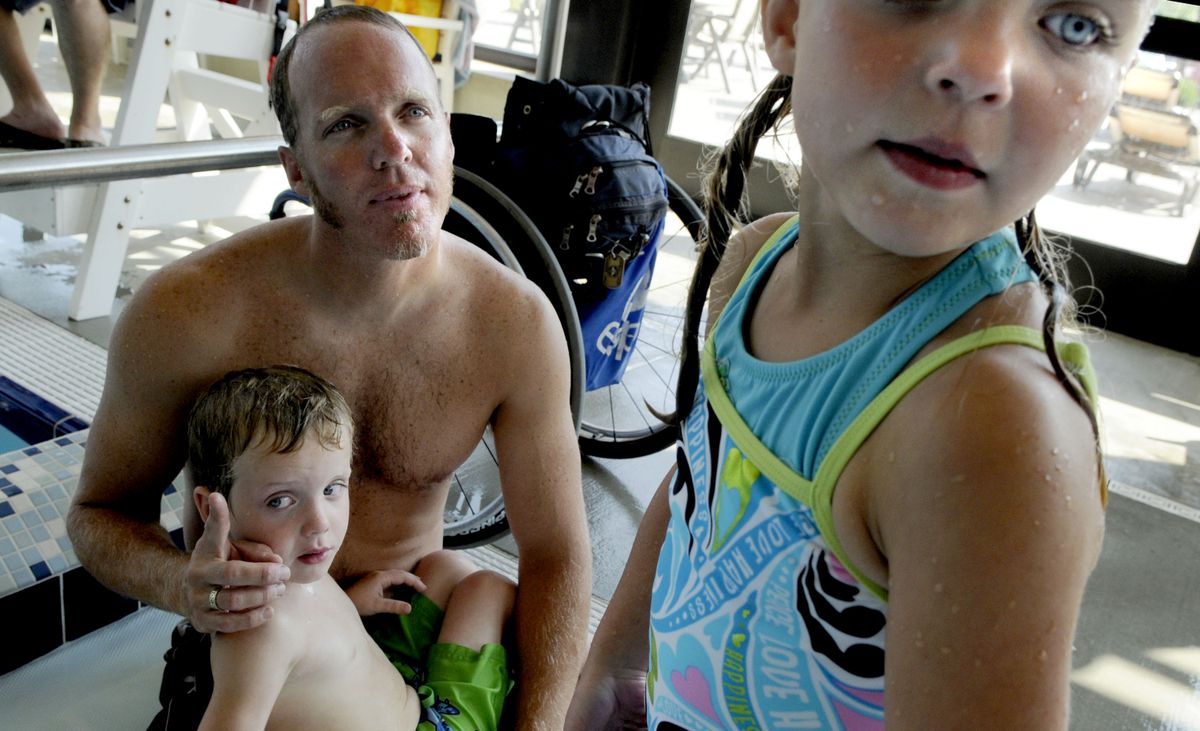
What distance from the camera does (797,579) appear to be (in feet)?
1.68

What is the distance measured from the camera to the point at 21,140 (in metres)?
2.71

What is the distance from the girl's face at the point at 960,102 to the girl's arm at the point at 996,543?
0.07 meters

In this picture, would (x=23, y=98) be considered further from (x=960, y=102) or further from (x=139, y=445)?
(x=960, y=102)

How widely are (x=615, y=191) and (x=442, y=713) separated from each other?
4.33 feet

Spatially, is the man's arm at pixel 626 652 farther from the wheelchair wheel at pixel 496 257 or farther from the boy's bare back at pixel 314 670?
the wheelchair wheel at pixel 496 257

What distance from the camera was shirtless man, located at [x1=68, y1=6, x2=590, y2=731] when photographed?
123 cm

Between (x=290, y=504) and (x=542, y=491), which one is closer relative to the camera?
(x=290, y=504)

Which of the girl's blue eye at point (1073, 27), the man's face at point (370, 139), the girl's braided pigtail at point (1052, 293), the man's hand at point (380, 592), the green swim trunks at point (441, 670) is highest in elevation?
the girl's blue eye at point (1073, 27)

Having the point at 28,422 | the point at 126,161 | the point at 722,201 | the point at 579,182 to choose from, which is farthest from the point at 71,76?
the point at 722,201

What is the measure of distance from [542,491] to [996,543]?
3.39 feet

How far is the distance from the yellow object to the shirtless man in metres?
2.61

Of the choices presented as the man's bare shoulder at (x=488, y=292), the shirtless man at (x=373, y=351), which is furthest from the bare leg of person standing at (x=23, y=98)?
the man's bare shoulder at (x=488, y=292)

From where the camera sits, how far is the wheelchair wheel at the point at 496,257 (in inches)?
74.1

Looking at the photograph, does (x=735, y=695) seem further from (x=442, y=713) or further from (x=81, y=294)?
(x=81, y=294)
